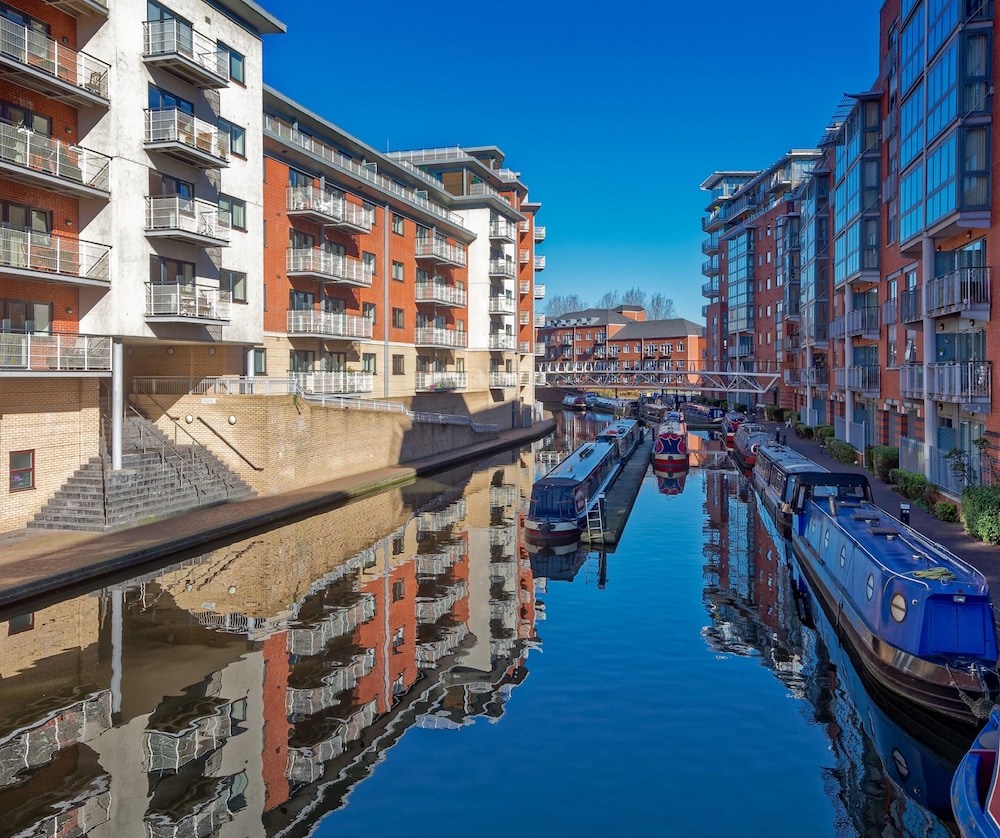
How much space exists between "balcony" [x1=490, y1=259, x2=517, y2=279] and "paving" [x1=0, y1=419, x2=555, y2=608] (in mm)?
28417

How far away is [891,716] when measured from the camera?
1121cm

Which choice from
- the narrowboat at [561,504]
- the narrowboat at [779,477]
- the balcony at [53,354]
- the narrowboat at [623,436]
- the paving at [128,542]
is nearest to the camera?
the paving at [128,542]

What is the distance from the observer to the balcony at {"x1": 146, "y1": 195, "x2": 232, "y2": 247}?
2247 cm

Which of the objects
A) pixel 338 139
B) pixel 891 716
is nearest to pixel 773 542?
pixel 891 716

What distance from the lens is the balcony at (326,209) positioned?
3272 cm

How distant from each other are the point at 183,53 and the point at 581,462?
18270 mm

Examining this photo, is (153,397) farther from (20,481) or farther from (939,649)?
(939,649)

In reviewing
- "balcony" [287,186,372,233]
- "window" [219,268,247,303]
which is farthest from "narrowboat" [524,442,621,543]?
"balcony" [287,186,372,233]

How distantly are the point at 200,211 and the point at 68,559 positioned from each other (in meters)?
11.7

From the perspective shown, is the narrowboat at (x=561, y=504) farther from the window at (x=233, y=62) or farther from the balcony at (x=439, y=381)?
the balcony at (x=439, y=381)

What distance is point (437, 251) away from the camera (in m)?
45.6

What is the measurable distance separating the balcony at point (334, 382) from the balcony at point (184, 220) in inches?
296

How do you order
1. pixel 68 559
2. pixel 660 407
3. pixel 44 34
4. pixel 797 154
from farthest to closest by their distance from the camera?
1. pixel 660 407
2. pixel 797 154
3. pixel 44 34
4. pixel 68 559

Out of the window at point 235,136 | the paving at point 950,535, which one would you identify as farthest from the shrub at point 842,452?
the window at point 235,136
